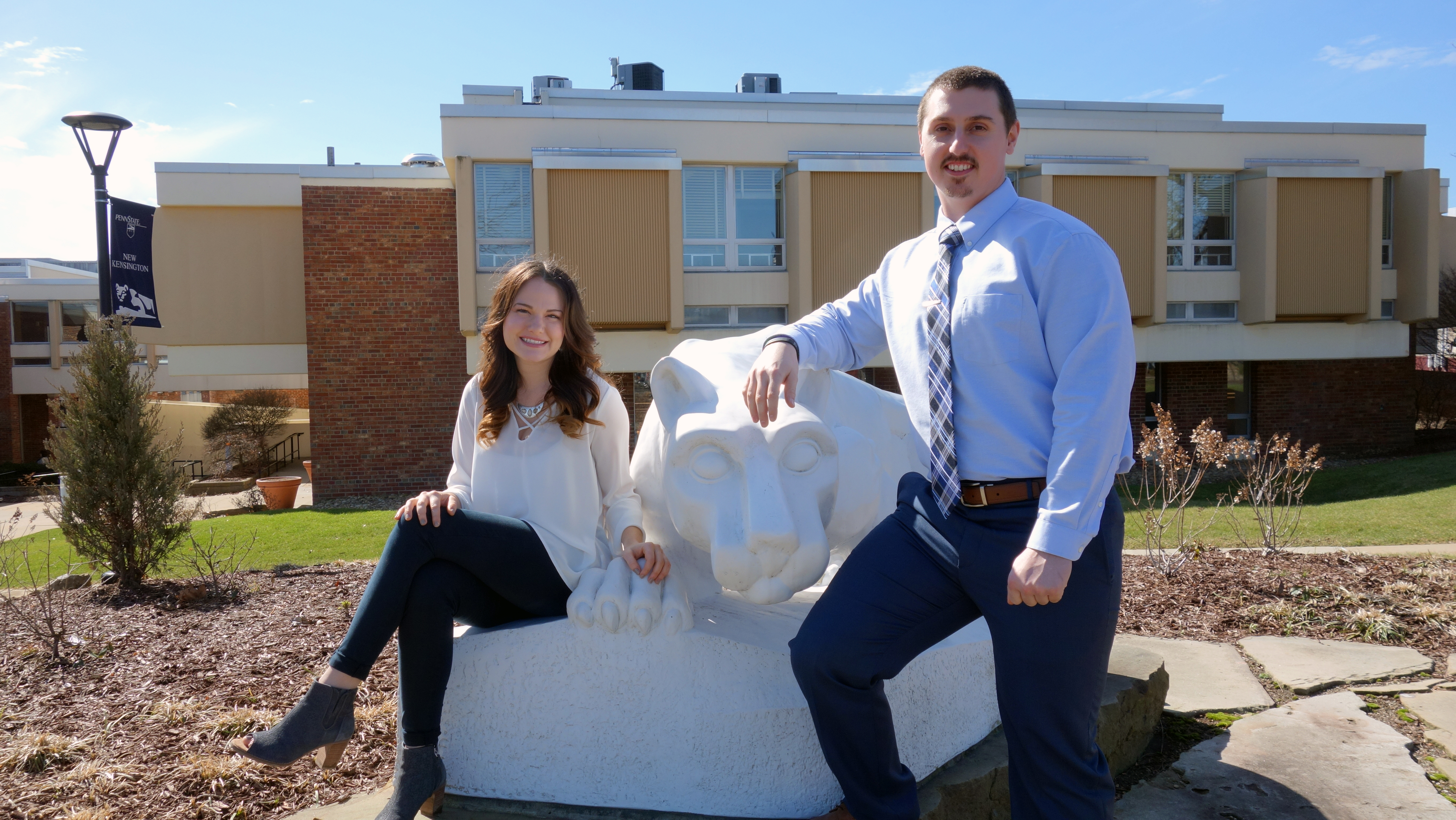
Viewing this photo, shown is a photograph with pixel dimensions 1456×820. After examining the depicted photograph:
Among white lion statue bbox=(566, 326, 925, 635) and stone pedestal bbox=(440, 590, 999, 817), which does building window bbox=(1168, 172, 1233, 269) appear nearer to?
white lion statue bbox=(566, 326, 925, 635)

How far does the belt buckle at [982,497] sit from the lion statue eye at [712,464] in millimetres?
555

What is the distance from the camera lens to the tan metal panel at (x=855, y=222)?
14617mm

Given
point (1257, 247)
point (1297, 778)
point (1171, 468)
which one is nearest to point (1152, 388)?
point (1257, 247)

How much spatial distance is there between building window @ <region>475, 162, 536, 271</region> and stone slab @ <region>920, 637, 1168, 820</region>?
12008mm

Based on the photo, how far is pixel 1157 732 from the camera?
11.2 feet

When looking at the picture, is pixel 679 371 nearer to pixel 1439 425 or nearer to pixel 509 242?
pixel 509 242

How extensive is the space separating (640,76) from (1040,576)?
2053 centimetres

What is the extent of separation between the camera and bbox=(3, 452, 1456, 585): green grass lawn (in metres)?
8.62

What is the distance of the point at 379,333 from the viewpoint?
14.6 meters

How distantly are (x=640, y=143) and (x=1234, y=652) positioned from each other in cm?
1186

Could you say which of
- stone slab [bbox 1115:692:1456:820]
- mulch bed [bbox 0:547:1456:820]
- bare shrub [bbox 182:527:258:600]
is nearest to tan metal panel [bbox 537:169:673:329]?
bare shrub [bbox 182:527:258:600]

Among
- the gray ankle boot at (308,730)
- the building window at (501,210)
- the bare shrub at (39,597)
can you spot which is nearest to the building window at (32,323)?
the building window at (501,210)

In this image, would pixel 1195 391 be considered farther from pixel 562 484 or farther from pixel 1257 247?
pixel 562 484

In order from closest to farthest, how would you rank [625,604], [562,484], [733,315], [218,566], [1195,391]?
[625,604] → [562,484] → [218,566] → [733,315] → [1195,391]
